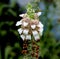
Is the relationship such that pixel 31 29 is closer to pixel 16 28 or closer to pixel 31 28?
pixel 31 28

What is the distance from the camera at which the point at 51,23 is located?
3.82m

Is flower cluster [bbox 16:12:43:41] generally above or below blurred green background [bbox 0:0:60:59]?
above

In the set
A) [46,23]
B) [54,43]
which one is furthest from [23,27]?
[54,43]

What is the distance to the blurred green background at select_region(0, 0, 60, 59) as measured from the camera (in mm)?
3777

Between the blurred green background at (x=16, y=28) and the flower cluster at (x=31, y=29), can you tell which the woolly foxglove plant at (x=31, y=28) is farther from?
the blurred green background at (x=16, y=28)

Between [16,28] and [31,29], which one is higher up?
[31,29]

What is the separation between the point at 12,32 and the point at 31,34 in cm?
149

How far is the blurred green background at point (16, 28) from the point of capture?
12.4 ft

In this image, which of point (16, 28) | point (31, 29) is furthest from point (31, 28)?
point (16, 28)

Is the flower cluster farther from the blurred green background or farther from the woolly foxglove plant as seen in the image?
the blurred green background

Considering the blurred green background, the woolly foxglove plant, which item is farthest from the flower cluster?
the blurred green background

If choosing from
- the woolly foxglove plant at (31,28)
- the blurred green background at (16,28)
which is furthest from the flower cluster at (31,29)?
the blurred green background at (16,28)

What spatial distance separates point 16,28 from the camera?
398cm

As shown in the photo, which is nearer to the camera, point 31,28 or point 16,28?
point 31,28
